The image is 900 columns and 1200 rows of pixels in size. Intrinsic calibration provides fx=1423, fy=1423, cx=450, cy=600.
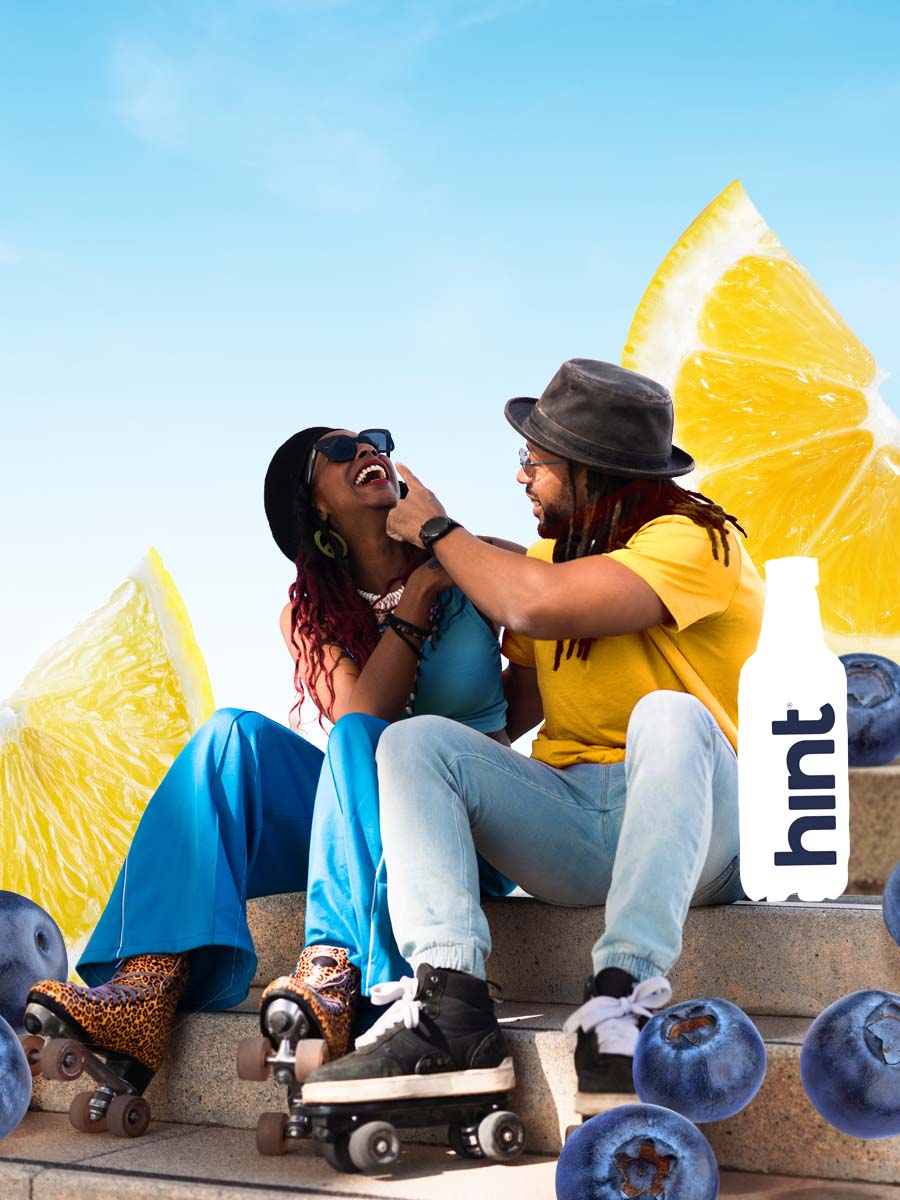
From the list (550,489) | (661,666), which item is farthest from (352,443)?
(661,666)

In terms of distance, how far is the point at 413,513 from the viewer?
2.47 m

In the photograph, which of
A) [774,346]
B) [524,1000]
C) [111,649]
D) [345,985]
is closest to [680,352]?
[774,346]

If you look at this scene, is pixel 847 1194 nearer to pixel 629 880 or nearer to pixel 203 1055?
pixel 629 880

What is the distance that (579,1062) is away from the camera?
1.90 m

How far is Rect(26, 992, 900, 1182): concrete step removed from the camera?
6.28 ft

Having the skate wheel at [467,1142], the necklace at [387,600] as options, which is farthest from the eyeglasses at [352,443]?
the skate wheel at [467,1142]

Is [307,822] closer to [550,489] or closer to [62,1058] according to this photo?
[62,1058]

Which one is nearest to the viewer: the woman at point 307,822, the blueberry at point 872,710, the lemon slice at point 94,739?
the woman at point 307,822

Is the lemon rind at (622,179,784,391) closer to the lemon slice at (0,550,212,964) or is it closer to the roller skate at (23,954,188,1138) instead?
the lemon slice at (0,550,212,964)

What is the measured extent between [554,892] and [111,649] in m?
2.94

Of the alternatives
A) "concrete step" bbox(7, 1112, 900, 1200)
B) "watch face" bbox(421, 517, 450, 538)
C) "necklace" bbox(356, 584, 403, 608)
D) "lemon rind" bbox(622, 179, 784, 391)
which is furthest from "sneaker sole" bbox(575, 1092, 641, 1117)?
"lemon rind" bbox(622, 179, 784, 391)

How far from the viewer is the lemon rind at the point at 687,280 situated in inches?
183

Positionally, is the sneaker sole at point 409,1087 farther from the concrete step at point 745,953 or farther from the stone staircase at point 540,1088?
the concrete step at point 745,953

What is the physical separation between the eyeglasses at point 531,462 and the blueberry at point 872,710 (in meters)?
1.37
